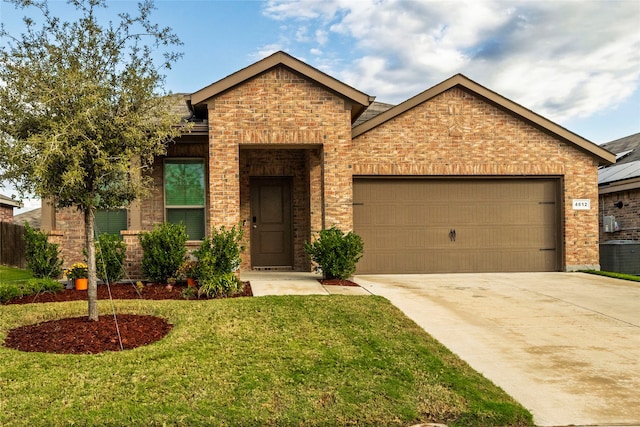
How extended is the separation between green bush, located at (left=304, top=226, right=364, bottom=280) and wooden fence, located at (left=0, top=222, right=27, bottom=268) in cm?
990

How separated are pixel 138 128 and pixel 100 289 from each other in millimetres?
4294

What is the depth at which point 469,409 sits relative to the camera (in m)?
3.98

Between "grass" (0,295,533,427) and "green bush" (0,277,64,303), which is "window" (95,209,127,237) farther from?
"grass" (0,295,533,427)

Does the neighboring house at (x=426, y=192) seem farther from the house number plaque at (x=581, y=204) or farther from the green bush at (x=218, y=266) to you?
the green bush at (x=218, y=266)

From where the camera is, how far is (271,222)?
42.1ft

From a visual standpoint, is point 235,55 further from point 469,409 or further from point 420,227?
point 469,409

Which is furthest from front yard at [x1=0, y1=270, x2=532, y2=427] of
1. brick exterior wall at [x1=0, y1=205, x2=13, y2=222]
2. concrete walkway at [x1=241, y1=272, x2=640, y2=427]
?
brick exterior wall at [x1=0, y1=205, x2=13, y2=222]

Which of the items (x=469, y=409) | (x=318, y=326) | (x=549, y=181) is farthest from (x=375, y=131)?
(x=469, y=409)

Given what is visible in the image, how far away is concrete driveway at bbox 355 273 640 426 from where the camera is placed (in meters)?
4.24

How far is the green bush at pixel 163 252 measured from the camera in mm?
9609

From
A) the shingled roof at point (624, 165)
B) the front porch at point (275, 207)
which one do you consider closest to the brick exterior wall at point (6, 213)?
the front porch at point (275, 207)

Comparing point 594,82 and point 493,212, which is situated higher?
point 594,82

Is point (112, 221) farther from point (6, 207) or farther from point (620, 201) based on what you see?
point (6, 207)

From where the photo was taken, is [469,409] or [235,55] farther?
[235,55]
